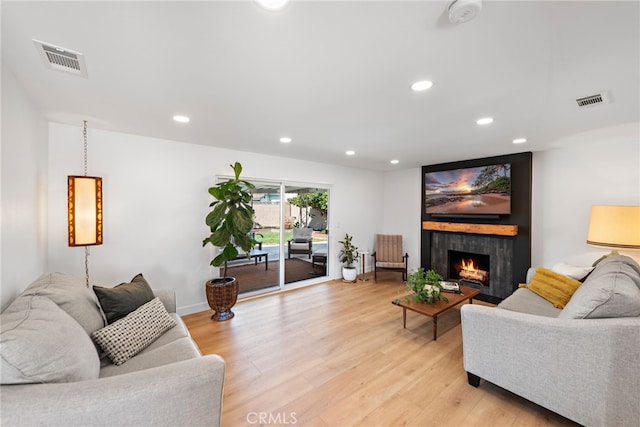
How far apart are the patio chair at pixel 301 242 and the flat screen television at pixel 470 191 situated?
8.65ft

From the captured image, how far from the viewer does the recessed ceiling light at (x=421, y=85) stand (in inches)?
69.8

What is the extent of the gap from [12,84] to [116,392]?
220 centimetres

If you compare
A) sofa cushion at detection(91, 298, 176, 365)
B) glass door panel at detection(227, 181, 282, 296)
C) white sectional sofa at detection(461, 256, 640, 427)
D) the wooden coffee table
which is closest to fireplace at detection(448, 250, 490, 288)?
the wooden coffee table

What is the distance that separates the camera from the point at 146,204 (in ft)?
10.5

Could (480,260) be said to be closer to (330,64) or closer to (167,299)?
(330,64)

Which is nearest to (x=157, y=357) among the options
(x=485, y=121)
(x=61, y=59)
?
(x=61, y=59)

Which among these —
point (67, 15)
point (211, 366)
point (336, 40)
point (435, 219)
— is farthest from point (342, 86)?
point (435, 219)

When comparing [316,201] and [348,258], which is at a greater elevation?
[316,201]

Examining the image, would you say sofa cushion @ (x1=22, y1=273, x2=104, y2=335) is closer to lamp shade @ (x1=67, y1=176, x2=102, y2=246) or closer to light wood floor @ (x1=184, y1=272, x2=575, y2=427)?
lamp shade @ (x1=67, y1=176, x2=102, y2=246)

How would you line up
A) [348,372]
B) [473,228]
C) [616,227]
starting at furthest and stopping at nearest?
[473,228]
[616,227]
[348,372]

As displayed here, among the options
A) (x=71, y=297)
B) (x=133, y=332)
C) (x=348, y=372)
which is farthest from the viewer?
(x=348, y=372)

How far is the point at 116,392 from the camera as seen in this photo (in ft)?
3.34

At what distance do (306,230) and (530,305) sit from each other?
13.1 ft

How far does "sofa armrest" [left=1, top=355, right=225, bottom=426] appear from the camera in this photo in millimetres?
900
